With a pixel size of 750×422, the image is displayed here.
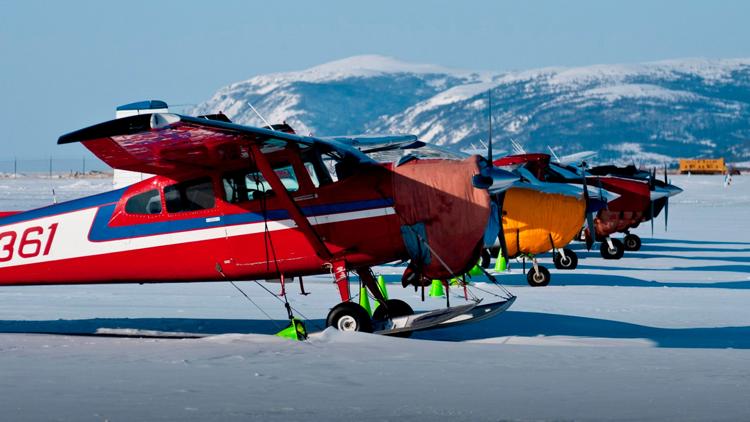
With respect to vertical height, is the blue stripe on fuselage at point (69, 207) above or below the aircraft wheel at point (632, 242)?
above

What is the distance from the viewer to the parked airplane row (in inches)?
403

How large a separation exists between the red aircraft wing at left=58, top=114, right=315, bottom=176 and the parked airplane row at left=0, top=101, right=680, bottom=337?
0.06ft

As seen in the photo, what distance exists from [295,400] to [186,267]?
430 centimetres

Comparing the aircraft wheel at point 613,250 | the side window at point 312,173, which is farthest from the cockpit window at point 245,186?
the aircraft wheel at point 613,250

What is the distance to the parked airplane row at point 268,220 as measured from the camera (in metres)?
10.2

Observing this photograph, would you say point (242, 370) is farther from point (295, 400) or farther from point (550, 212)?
point (550, 212)

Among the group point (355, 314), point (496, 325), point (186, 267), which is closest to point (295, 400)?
point (355, 314)

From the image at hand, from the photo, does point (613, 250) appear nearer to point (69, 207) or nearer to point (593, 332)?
point (593, 332)

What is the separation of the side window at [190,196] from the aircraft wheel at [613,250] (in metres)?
14.5

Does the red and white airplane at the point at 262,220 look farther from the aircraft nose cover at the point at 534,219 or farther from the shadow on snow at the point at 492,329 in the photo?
the aircraft nose cover at the point at 534,219

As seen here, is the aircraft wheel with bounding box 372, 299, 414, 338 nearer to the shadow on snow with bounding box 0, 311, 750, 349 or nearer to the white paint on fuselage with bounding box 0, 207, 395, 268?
the shadow on snow with bounding box 0, 311, 750, 349

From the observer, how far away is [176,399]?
271 inches

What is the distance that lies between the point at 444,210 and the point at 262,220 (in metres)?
1.70

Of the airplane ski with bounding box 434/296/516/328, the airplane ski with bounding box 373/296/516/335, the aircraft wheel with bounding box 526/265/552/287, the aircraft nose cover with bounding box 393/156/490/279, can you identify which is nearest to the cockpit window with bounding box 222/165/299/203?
the aircraft nose cover with bounding box 393/156/490/279
